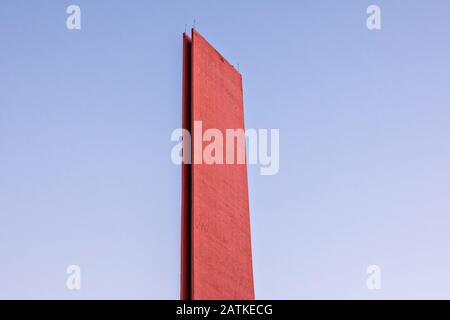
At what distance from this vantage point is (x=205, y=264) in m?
13.0

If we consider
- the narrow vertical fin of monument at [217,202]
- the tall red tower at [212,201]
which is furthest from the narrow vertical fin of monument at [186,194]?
the narrow vertical fin of monument at [217,202]

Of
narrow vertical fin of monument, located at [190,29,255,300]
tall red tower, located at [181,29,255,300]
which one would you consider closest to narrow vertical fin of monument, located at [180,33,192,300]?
tall red tower, located at [181,29,255,300]

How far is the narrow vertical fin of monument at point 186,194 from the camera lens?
12398 mm

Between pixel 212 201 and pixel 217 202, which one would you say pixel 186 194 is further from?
pixel 217 202

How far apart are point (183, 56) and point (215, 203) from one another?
3.71m

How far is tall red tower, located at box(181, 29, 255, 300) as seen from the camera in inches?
505

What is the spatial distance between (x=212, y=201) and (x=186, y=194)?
1063 millimetres

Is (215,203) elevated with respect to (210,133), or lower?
lower

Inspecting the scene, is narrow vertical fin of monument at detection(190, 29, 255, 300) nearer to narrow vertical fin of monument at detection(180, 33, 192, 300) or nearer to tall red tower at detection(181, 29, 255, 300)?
tall red tower at detection(181, 29, 255, 300)

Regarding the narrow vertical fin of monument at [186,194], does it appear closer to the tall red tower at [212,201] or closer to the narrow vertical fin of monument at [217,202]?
the tall red tower at [212,201]

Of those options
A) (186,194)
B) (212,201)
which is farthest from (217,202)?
(186,194)
